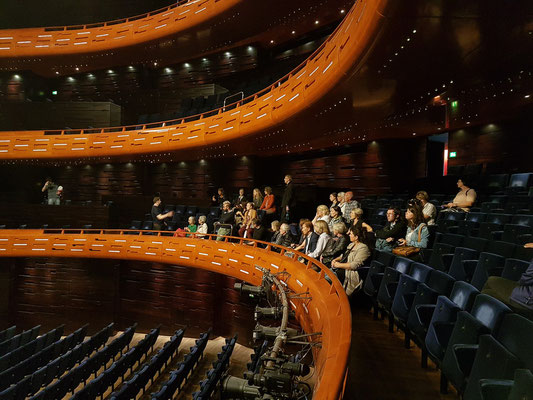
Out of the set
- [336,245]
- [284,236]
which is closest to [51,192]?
[284,236]

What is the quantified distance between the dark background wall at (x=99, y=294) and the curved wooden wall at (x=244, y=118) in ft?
7.69

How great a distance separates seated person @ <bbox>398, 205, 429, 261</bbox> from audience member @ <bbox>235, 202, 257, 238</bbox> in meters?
2.16

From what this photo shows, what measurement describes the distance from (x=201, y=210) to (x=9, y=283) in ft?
13.3

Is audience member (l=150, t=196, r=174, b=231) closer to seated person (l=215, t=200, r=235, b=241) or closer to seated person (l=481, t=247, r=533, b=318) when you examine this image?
seated person (l=215, t=200, r=235, b=241)

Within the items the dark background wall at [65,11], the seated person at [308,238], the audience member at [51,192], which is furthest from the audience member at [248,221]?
the dark background wall at [65,11]

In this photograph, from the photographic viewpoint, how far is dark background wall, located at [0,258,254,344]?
685 cm

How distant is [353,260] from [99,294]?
6.06 m

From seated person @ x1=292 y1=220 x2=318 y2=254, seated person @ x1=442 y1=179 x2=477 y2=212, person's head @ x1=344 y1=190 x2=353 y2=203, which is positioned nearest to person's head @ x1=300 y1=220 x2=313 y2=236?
seated person @ x1=292 y1=220 x2=318 y2=254

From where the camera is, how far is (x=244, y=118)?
244 inches

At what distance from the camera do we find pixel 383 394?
1.58 metres

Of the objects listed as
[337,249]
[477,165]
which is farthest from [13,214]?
[477,165]

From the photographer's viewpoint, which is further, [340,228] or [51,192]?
[51,192]

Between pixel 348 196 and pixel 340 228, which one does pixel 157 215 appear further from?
pixel 340 228

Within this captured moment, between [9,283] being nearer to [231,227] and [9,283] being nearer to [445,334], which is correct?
[231,227]
